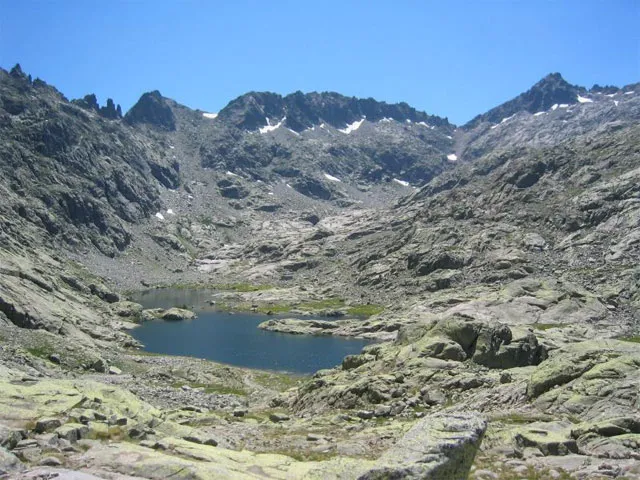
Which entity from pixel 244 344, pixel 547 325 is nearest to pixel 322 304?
pixel 244 344

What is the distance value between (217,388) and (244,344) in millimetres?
54449

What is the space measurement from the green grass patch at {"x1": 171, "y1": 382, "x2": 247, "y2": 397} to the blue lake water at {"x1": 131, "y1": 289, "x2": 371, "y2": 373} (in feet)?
89.4

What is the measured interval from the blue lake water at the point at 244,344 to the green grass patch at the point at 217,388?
27.2 metres

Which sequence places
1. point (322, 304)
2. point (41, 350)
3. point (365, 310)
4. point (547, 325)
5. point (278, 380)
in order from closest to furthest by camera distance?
1. point (41, 350)
2. point (278, 380)
3. point (547, 325)
4. point (365, 310)
5. point (322, 304)

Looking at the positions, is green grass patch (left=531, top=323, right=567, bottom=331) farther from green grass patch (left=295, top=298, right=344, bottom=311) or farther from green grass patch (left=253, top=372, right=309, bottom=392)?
green grass patch (left=295, top=298, right=344, bottom=311)

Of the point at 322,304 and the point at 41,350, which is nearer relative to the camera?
the point at 41,350

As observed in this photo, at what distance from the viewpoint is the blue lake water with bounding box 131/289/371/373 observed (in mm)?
101938

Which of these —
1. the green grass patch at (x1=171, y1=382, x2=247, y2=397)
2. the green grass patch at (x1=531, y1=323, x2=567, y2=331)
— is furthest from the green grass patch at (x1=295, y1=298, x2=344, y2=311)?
the green grass patch at (x1=171, y1=382, x2=247, y2=397)

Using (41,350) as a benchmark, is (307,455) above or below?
below

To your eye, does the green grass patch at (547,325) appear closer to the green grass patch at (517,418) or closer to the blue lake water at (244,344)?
the blue lake water at (244,344)

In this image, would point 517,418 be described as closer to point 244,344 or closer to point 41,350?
point 41,350

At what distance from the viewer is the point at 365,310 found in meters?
164

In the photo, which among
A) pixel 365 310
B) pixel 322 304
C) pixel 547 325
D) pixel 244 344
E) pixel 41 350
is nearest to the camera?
pixel 41 350

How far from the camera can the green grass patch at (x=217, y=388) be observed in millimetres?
63122
